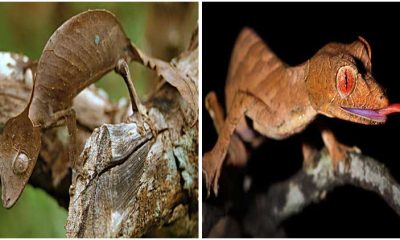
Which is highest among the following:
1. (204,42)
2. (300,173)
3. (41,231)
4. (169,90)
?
(204,42)

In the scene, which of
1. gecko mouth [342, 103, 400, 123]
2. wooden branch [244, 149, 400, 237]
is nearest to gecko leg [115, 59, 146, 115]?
wooden branch [244, 149, 400, 237]

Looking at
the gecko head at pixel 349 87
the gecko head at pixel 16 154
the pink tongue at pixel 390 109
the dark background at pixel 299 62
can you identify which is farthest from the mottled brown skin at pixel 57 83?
the pink tongue at pixel 390 109

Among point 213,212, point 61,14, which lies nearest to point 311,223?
point 213,212

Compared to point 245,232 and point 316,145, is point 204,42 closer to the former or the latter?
point 316,145

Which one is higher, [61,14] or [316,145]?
[61,14]

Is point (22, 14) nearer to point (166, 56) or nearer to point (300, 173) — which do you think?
point (166, 56)

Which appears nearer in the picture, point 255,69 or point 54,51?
point 54,51
